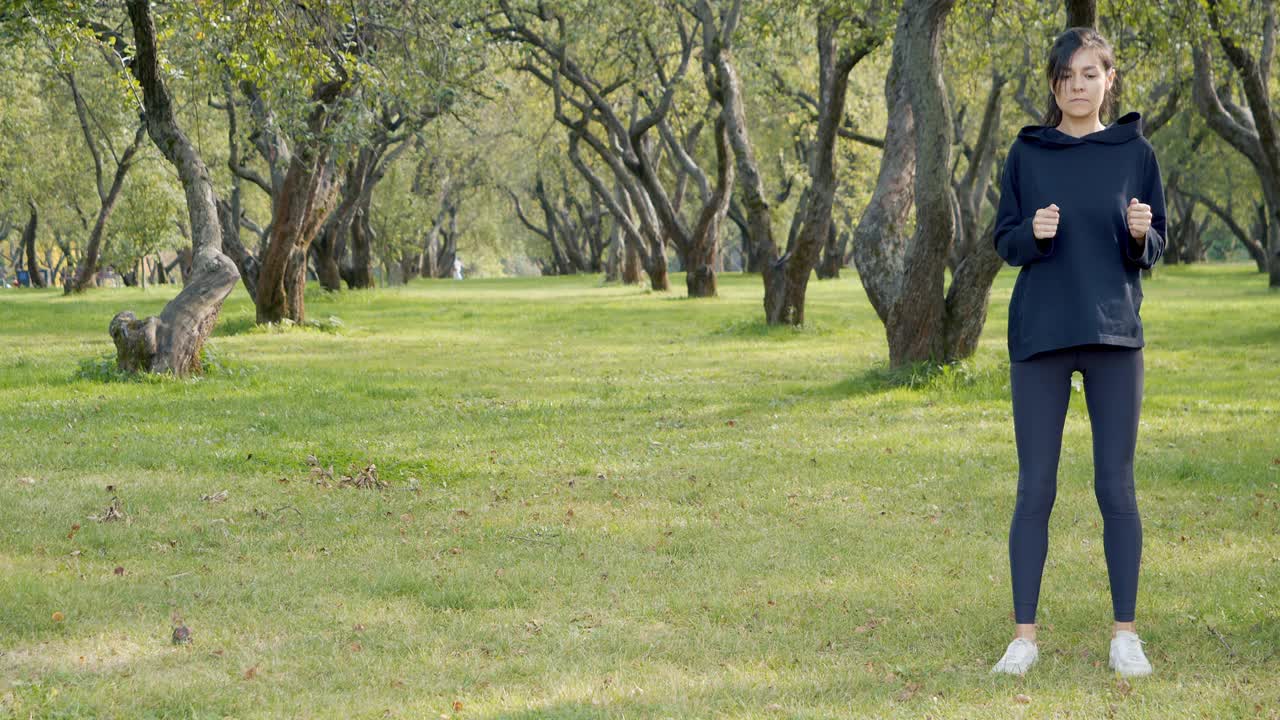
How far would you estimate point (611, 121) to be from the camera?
28.8 metres

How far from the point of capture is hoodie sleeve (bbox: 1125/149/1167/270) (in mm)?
4723

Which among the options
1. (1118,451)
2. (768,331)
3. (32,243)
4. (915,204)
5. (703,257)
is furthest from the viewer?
(32,243)

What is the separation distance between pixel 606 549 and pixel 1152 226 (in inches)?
140

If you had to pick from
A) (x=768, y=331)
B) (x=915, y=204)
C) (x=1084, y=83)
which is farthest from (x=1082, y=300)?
(x=768, y=331)

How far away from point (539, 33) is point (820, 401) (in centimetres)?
1825

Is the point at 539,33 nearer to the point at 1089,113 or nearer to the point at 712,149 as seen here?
the point at 712,149

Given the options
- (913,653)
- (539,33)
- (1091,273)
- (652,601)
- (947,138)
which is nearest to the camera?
(1091,273)

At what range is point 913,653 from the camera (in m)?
5.18

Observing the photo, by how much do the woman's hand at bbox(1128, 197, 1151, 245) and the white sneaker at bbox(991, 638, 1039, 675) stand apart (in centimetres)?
169

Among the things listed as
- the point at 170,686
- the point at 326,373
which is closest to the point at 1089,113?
the point at 170,686

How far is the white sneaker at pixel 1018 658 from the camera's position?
483 centimetres

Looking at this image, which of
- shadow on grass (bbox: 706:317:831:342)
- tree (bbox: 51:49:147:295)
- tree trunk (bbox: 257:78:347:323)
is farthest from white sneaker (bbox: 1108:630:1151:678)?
tree (bbox: 51:49:147:295)

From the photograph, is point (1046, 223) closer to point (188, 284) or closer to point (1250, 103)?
point (188, 284)

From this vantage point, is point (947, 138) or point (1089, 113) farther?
point (947, 138)
